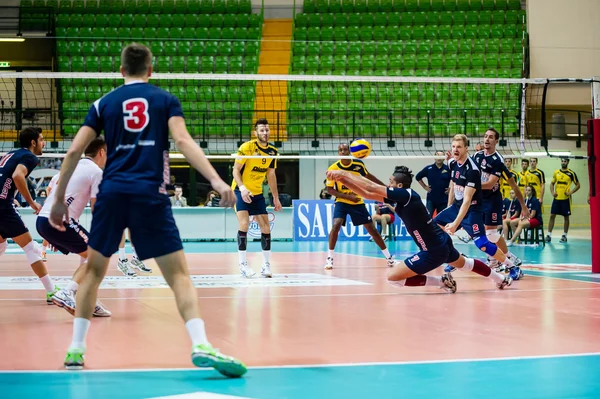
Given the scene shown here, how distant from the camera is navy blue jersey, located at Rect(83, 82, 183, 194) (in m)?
4.37

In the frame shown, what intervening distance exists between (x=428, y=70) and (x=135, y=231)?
21074mm

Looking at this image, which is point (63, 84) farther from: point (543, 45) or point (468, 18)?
point (543, 45)

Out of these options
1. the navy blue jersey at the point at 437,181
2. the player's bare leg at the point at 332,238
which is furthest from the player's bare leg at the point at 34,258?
the navy blue jersey at the point at 437,181

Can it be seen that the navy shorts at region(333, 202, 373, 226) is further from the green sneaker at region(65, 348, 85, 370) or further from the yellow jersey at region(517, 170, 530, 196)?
the yellow jersey at region(517, 170, 530, 196)

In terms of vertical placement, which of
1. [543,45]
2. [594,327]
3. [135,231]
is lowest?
[594,327]

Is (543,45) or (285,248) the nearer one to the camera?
(285,248)

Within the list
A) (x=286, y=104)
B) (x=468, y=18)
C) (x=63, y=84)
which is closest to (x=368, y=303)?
(x=286, y=104)

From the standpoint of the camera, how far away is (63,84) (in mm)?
24031

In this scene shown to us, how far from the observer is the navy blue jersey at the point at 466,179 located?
904cm

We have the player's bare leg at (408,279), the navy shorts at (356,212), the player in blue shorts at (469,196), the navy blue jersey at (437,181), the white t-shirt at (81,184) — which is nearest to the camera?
the white t-shirt at (81,184)

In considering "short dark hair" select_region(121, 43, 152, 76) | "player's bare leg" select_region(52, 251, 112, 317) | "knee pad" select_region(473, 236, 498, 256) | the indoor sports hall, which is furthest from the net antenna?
"short dark hair" select_region(121, 43, 152, 76)

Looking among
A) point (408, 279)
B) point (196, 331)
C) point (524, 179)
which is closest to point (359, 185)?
point (408, 279)

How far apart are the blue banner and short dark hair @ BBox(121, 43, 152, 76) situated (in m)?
14.7

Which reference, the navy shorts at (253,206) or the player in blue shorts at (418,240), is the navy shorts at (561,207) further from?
the player in blue shorts at (418,240)
